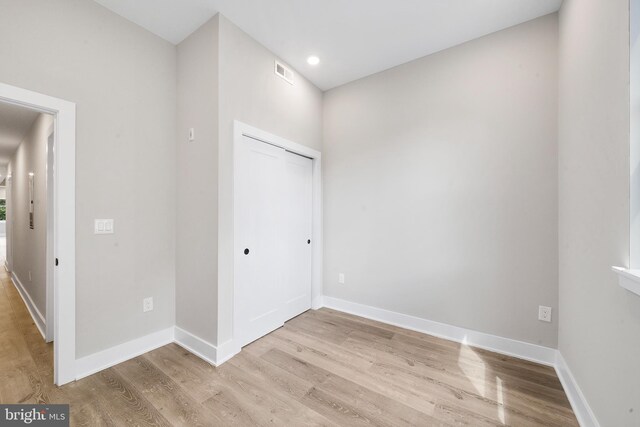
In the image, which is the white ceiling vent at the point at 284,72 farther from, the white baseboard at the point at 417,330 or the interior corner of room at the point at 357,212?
the white baseboard at the point at 417,330

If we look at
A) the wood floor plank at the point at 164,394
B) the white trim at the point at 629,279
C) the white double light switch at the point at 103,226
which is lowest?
the wood floor plank at the point at 164,394

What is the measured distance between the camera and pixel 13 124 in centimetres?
348

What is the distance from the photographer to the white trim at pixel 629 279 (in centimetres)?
102

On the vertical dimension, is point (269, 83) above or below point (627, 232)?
above

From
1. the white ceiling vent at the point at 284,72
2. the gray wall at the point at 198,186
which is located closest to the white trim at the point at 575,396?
the gray wall at the point at 198,186

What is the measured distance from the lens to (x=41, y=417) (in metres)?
1.57

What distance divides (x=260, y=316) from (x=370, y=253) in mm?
1434

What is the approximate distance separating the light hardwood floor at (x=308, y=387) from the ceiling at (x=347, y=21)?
2945mm

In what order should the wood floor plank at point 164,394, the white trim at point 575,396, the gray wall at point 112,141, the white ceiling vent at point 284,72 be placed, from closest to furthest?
the white trim at point 575,396
the wood floor plank at point 164,394
the gray wall at point 112,141
the white ceiling vent at point 284,72

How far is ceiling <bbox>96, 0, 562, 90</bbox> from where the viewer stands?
6.86 ft

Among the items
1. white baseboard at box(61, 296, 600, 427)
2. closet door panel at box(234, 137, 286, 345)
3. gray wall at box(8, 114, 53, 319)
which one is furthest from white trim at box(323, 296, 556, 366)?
gray wall at box(8, 114, 53, 319)

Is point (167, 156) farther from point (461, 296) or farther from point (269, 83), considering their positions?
point (461, 296)

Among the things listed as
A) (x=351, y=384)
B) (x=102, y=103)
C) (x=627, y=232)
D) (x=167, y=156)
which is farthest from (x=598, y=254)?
(x=102, y=103)

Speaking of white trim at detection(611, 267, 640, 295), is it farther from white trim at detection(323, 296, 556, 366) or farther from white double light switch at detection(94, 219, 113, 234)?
white double light switch at detection(94, 219, 113, 234)
